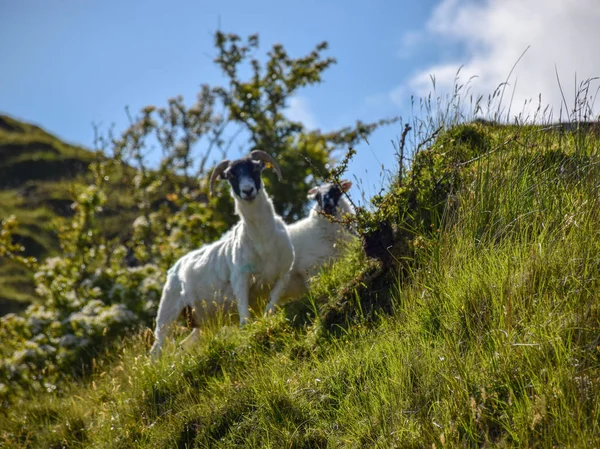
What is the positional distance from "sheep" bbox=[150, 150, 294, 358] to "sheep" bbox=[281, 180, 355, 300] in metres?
0.44

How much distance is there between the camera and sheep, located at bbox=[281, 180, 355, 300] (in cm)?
995

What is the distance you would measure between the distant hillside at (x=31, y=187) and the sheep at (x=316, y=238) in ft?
51.0

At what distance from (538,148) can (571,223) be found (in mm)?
1661

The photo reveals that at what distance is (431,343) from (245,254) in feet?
15.6

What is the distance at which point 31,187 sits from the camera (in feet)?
108

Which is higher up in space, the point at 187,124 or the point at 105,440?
the point at 187,124

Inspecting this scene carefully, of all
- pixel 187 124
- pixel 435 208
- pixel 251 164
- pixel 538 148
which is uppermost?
pixel 187 124

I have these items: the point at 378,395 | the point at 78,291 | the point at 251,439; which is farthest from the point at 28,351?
the point at 378,395

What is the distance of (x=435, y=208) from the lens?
22.4ft

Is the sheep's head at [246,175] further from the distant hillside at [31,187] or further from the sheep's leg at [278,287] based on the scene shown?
the distant hillside at [31,187]

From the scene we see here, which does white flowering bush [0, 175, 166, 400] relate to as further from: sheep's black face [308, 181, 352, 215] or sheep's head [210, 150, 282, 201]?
sheep's black face [308, 181, 352, 215]

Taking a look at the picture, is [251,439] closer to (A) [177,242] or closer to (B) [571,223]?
(B) [571,223]

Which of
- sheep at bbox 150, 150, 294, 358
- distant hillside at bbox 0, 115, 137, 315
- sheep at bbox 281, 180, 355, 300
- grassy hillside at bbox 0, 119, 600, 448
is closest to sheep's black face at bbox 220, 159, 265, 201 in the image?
sheep at bbox 150, 150, 294, 358

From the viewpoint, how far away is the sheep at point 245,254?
9531 mm
